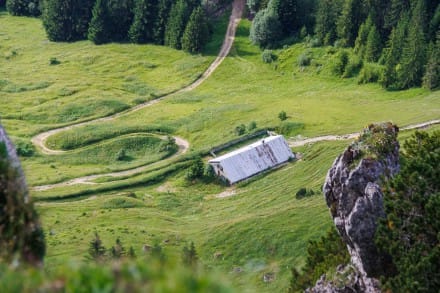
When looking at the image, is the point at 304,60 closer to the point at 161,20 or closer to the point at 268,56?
the point at 268,56

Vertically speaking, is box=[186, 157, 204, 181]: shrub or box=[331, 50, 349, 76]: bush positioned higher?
box=[331, 50, 349, 76]: bush

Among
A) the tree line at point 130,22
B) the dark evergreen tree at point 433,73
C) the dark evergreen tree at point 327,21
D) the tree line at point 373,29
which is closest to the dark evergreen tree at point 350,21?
the tree line at point 373,29

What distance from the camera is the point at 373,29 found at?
10556cm

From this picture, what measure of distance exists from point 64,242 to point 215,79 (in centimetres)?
6618

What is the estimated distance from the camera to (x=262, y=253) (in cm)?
5078

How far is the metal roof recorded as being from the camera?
74750 millimetres

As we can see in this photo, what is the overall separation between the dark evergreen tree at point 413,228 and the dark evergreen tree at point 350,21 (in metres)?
82.1

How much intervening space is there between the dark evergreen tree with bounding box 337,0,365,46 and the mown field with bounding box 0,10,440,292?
15.1ft

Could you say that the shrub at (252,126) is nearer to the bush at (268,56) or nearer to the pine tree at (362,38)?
the pine tree at (362,38)

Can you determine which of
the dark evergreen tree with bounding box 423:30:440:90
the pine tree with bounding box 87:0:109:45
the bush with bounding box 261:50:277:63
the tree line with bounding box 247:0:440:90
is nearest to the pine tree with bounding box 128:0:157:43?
the pine tree with bounding box 87:0:109:45

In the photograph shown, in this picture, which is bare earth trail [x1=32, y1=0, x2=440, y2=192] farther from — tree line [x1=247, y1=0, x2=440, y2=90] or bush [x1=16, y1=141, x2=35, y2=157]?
tree line [x1=247, y1=0, x2=440, y2=90]

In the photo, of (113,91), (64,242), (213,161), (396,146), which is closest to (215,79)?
(113,91)

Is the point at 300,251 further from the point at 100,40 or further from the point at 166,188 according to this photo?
the point at 100,40

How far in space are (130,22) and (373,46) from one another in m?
55.9
